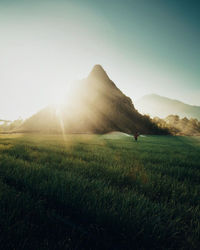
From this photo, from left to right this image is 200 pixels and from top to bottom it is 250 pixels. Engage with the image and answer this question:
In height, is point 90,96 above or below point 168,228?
above

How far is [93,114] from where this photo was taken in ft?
151

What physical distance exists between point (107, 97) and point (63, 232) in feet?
174

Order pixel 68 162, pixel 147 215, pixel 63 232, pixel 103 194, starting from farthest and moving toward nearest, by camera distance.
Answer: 1. pixel 68 162
2. pixel 103 194
3. pixel 147 215
4. pixel 63 232

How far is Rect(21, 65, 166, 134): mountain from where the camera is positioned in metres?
40.7

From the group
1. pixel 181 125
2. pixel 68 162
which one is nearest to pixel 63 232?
pixel 68 162

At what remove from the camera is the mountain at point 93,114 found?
40.7 metres

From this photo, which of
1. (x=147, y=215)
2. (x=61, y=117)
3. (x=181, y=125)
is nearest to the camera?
(x=147, y=215)

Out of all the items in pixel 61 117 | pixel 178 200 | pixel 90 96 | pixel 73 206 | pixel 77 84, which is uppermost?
pixel 77 84

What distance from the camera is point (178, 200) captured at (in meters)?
1.61

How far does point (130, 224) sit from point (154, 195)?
0.82m

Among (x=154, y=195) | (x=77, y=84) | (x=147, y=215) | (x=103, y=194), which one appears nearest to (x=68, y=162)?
(x=103, y=194)

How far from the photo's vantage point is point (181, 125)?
91.1 metres

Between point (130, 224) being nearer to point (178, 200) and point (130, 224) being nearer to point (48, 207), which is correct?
point (48, 207)

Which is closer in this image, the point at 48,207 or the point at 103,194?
the point at 48,207
